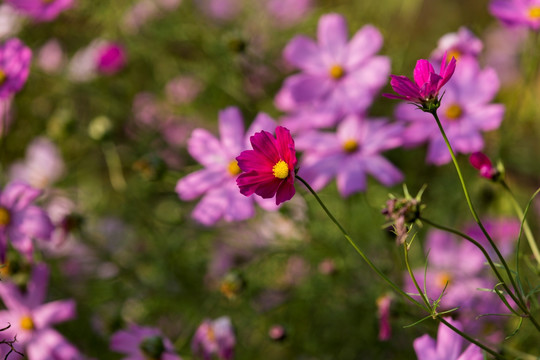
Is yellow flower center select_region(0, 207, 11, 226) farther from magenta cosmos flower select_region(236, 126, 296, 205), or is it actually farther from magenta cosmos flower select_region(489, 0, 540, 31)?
magenta cosmos flower select_region(489, 0, 540, 31)

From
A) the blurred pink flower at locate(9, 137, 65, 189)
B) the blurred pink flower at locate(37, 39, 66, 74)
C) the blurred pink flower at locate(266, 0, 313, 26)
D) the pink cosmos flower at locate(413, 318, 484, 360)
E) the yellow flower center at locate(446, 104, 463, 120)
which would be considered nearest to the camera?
the pink cosmos flower at locate(413, 318, 484, 360)

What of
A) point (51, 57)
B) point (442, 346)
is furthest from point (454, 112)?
point (51, 57)

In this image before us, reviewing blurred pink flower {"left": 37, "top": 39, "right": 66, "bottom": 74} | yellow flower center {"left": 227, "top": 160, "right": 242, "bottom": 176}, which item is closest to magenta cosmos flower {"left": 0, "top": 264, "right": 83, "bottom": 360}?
yellow flower center {"left": 227, "top": 160, "right": 242, "bottom": 176}

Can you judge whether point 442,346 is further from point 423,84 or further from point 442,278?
point 442,278

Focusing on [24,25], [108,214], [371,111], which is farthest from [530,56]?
[24,25]

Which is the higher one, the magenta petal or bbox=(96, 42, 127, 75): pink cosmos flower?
the magenta petal

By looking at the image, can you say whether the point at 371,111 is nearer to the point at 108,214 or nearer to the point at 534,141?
the point at 534,141
